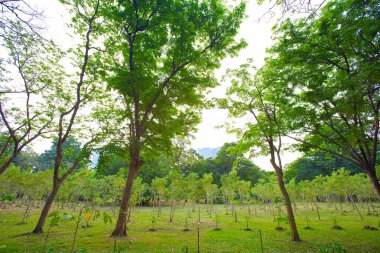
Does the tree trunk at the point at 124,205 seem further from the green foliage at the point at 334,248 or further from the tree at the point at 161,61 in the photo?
the green foliage at the point at 334,248

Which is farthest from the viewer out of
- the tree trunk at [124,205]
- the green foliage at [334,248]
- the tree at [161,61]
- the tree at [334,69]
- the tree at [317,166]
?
the tree at [317,166]

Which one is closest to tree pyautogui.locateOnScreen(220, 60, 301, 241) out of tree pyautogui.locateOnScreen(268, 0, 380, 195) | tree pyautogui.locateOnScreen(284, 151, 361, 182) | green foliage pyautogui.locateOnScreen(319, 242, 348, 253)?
tree pyautogui.locateOnScreen(268, 0, 380, 195)

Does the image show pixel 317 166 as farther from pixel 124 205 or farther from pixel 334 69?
pixel 124 205

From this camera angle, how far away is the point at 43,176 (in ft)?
74.5

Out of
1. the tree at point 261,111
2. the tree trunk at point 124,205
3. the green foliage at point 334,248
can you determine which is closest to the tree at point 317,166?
the tree at point 261,111

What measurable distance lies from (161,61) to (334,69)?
9.85 meters

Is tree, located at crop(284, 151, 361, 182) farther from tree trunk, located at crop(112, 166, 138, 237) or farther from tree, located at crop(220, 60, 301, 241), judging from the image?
tree trunk, located at crop(112, 166, 138, 237)

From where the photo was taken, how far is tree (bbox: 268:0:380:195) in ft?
20.0

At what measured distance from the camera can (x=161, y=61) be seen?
11.5 m

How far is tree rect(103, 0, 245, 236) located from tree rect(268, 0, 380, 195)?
3331 mm

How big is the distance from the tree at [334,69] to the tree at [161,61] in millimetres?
3331

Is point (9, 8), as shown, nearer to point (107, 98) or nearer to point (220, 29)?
point (220, 29)

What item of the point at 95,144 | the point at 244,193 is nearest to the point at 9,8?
the point at 95,144

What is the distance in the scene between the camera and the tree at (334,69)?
6.09m
